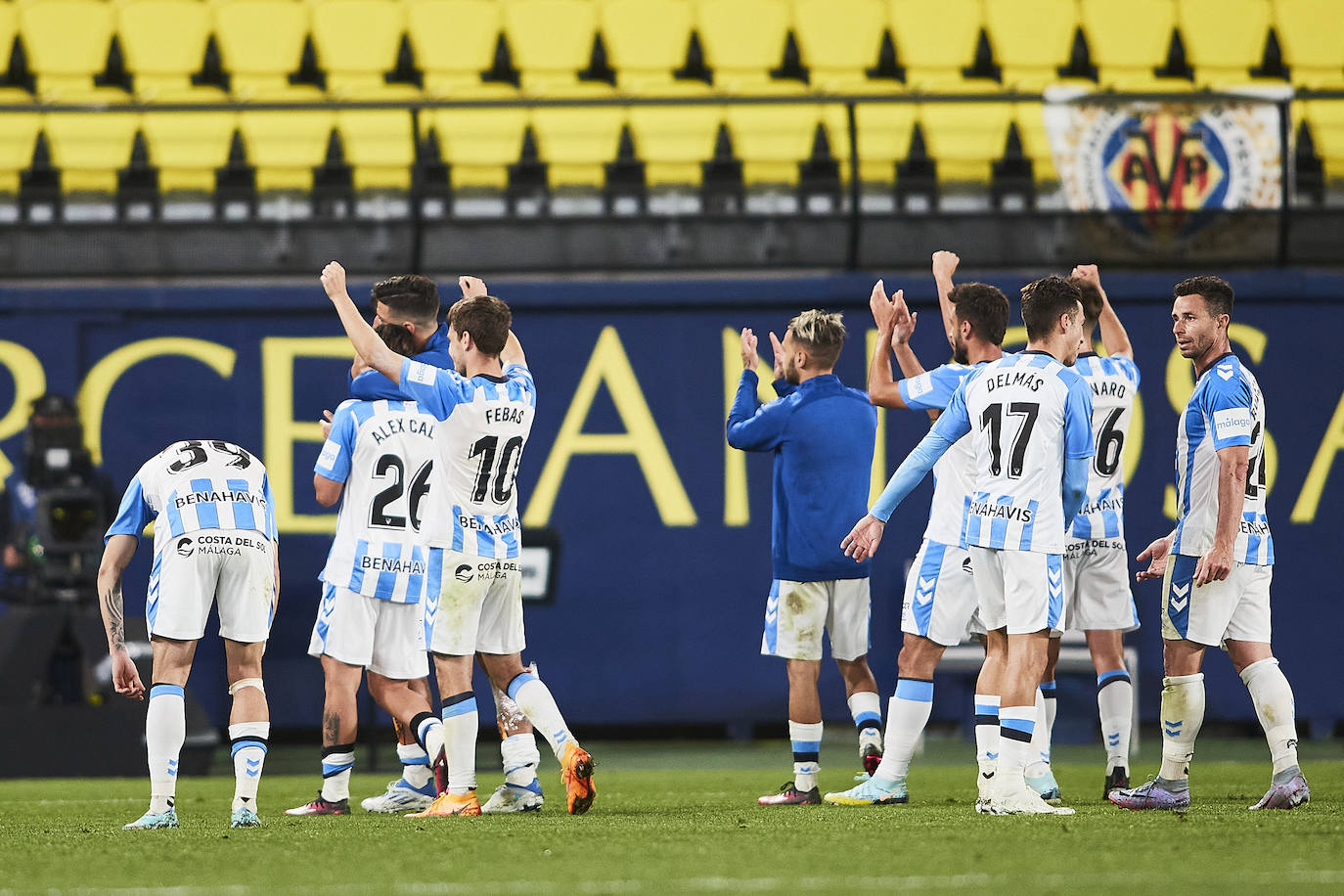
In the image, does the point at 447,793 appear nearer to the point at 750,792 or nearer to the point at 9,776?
the point at 750,792

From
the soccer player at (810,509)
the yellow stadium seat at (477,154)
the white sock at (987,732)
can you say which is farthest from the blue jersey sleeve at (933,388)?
the yellow stadium seat at (477,154)

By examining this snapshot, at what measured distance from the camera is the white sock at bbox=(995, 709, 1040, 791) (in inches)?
204

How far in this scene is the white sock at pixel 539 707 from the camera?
5.70 metres

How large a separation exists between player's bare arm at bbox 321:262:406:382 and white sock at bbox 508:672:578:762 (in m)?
1.27

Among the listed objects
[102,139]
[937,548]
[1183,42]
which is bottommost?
[937,548]

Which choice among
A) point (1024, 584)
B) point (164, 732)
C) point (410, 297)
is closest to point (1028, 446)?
point (1024, 584)

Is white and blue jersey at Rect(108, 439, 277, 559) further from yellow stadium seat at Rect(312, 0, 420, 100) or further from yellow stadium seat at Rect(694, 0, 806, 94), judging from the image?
yellow stadium seat at Rect(694, 0, 806, 94)

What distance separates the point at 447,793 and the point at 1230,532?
9.46ft

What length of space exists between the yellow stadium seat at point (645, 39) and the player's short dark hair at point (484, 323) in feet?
24.7

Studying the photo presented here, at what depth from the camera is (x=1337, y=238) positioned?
32.7ft

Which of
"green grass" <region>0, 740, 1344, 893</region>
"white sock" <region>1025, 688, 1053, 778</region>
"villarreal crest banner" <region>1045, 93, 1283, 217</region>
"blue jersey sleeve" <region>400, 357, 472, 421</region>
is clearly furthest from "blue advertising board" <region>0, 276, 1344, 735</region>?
"blue jersey sleeve" <region>400, 357, 472, 421</region>

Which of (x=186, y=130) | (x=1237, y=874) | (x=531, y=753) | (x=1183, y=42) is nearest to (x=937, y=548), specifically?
(x=531, y=753)

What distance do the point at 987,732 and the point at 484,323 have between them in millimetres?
2262

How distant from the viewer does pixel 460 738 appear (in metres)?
5.77
